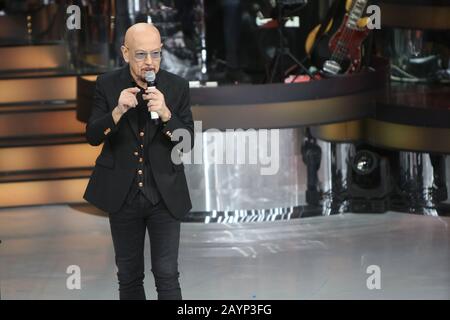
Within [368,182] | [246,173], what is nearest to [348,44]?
[368,182]

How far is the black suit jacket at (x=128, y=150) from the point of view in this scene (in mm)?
4547

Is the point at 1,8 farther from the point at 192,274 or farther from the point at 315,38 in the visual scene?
the point at 192,274

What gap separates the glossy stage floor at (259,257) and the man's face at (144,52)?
1.81 metres

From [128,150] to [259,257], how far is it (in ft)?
7.95

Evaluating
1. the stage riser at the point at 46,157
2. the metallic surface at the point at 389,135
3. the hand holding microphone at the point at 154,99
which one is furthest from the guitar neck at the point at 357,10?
the hand holding microphone at the point at 154,99

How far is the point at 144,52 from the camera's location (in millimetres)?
4445

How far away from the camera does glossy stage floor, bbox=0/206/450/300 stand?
6.19 m

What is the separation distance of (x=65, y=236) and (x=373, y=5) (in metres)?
2.53

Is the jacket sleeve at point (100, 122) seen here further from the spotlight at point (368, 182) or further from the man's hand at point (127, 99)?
the spotlight at point (368, 182)

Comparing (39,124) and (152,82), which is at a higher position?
(152,82)

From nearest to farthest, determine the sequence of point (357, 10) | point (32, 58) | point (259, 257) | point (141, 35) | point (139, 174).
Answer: point (141, 35) → point (139, 174) → point (259, 257) → point (357, 10) → point (32, 58)

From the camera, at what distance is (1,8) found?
11680 millimetres

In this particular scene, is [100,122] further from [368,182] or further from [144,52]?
[368,182]
